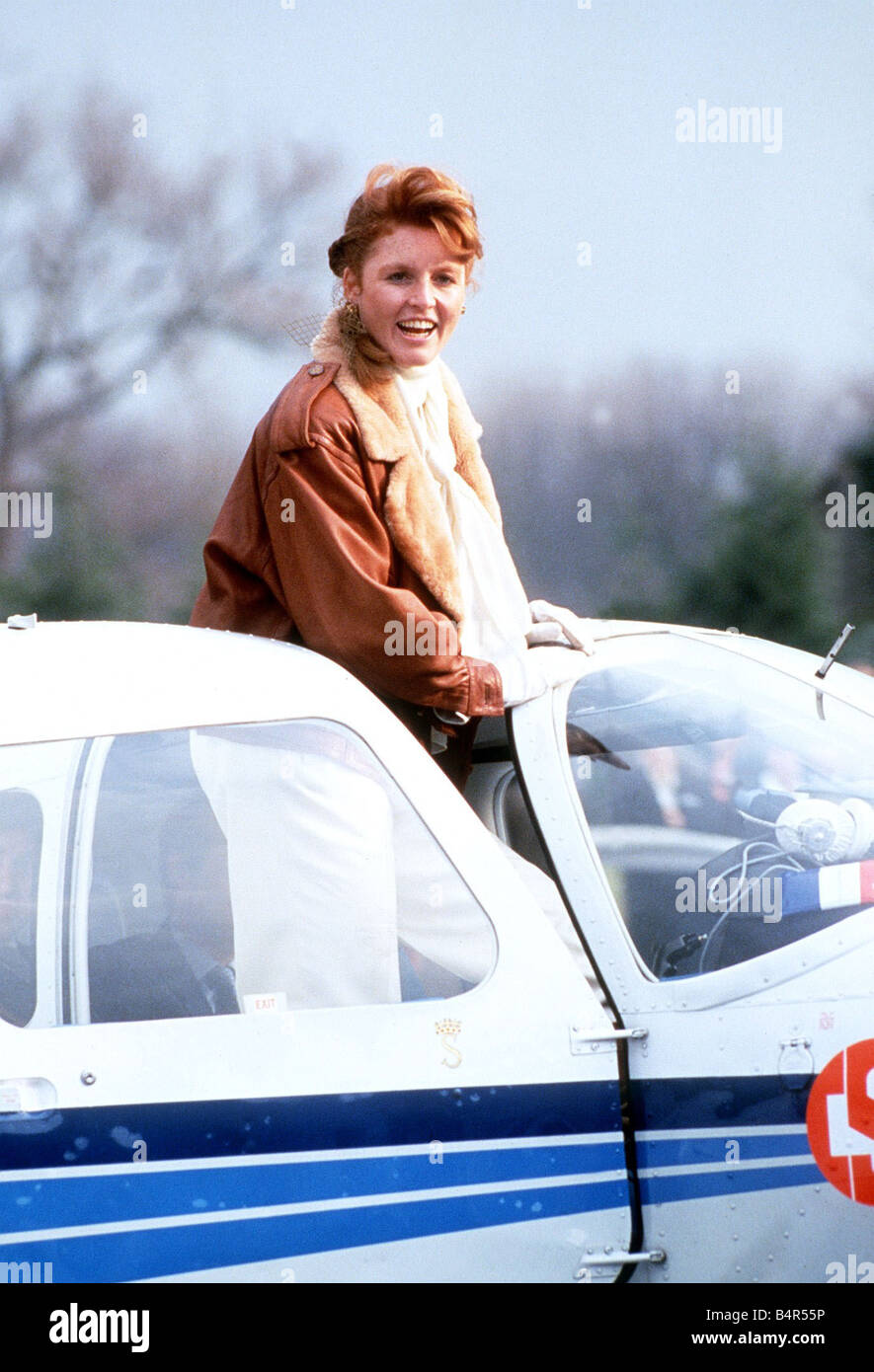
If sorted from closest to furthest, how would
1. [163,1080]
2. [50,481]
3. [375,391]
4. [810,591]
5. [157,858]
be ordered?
[163,1080], [157,858], [375,391], [50,481], [810,591]

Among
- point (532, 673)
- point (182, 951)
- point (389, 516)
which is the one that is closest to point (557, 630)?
point (532, 673)

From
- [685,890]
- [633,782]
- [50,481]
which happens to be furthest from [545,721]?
[50,481]

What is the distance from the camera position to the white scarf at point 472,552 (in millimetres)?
2719

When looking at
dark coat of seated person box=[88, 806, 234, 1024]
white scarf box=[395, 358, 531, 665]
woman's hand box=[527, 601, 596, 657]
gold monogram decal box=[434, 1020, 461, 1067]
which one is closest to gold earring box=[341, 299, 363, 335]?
white scarf box=[395, 358, 531, 665]

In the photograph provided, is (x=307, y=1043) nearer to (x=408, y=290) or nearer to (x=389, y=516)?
(x=389, y=516)

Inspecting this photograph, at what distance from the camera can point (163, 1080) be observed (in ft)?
7.13

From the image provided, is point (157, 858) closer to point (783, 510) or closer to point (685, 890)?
point (685, 890)

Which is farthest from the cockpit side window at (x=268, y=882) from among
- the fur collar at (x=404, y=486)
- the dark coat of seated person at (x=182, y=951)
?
the fur collar at (x=404, y=486)

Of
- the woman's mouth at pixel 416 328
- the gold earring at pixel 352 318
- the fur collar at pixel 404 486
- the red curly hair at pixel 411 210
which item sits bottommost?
the fur collar at pixel 404 486

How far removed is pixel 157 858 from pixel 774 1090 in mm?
1006

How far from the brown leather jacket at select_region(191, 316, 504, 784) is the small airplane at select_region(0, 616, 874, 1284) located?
0.12 metres

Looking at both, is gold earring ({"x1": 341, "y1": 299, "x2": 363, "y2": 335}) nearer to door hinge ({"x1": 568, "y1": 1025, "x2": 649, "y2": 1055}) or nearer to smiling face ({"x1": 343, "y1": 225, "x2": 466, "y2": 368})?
smiling face ({"x1": 343, "y1": 225, "x2": 466, "y2": 368})

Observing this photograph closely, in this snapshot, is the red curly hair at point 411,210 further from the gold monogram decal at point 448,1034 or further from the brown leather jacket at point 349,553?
the gold monogram decal at point 448,1034

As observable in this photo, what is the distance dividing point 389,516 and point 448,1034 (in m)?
0.91
